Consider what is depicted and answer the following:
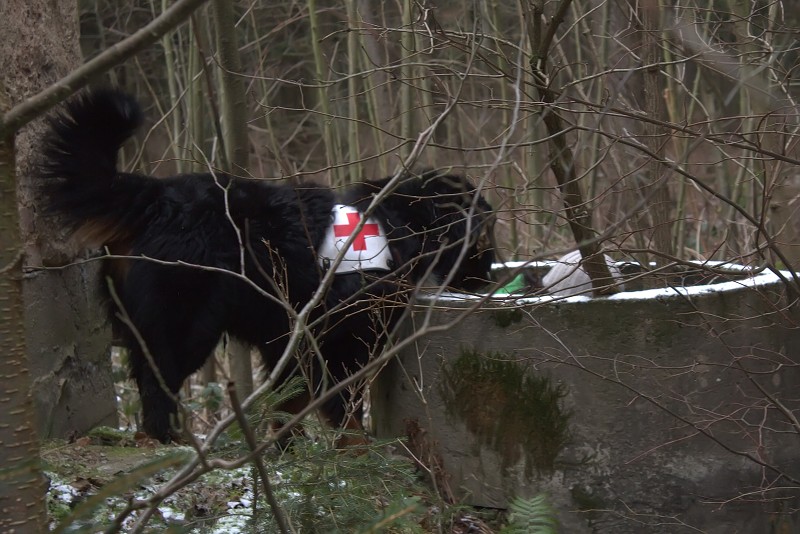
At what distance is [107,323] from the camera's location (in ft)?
17.8

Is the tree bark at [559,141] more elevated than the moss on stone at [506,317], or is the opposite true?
the tree bark at [559,141]

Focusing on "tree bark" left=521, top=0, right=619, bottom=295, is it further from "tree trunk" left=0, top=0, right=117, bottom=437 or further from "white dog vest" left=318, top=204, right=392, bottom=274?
"tree trunk" left=0, top=0, right=117, bottom=437

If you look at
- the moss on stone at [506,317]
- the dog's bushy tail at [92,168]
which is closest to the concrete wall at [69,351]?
the dog's bushy tail at [92,168]

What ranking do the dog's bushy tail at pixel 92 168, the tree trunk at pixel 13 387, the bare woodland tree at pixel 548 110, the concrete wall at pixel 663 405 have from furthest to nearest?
the dog's bushy tail at pixel 92 168
the concrete wall at pixel 663 405
the bare woodland tree at pixel 548 110
the tree trunk at pixel 13 387

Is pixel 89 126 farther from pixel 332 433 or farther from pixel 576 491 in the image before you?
pixel 576 491

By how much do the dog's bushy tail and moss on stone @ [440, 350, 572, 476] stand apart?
1.98 m

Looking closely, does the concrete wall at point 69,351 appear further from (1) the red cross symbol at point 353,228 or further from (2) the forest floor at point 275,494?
(1) the red cross symbol at point 353,228

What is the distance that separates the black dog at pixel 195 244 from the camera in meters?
4.68

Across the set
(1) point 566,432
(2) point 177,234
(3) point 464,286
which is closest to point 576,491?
(1) point 566,432

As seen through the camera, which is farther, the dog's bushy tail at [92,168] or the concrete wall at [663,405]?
the dog's bushy tail at [92,168]

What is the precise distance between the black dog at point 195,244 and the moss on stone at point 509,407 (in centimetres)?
52

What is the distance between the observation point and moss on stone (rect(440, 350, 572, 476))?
4453mm

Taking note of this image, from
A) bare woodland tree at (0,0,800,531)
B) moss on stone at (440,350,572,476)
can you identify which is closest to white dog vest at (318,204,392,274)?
bare woodland tree at (0,0,800,531)

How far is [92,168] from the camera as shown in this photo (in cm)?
471
